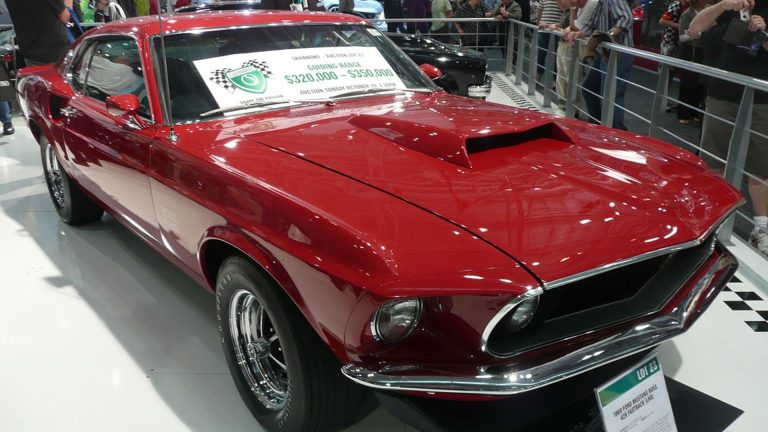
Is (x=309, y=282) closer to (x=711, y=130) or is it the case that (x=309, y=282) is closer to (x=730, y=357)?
(x=730, y=357)

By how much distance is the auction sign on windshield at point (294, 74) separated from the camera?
2914 millimetres

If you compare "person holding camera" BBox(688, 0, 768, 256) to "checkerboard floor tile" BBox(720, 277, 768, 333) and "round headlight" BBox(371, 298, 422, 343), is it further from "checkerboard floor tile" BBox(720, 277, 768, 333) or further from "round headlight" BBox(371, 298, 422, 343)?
"round headlight" BBox(371, 298, 422, 343)

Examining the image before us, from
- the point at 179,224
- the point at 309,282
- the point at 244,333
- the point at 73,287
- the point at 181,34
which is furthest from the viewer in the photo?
the point at 73,287

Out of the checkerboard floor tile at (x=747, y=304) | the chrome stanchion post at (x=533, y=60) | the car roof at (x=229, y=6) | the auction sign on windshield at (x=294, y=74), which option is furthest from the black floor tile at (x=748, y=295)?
the car roof at (x=229, y=6)

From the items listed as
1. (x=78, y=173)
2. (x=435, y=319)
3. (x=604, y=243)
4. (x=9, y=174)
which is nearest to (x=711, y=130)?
(x=604, y=243)

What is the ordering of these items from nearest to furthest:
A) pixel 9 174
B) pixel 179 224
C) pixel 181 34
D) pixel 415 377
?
pixel 415 377, pixel 179 224, pixel 181 34, pixel 9 174

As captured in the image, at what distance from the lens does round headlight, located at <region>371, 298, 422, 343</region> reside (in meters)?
1.74

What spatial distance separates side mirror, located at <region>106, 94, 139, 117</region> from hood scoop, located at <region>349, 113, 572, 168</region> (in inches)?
36.5

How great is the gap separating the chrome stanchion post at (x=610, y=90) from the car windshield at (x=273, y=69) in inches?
99.6

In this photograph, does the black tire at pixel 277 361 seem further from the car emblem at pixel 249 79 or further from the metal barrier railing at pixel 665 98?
the metal barrier railing at pixel 665 98

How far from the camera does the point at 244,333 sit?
2.41m

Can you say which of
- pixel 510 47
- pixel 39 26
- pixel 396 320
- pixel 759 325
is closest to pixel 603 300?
pixel 396 320

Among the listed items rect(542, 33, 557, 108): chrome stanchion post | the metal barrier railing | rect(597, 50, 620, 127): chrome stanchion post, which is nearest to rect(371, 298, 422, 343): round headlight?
the metal barrier railing

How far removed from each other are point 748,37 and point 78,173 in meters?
3.76
